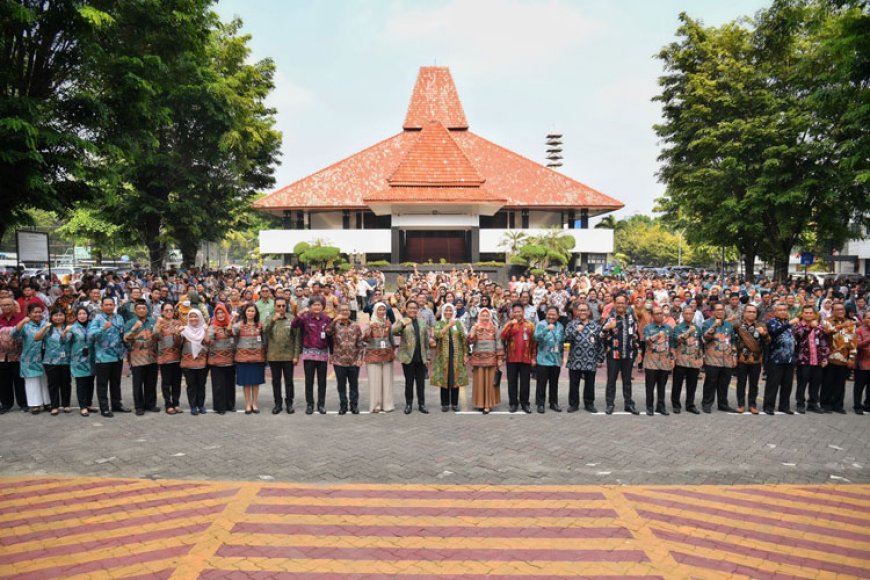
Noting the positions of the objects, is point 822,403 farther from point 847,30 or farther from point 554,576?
point 847,30

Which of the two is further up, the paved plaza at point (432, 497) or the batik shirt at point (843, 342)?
the batik shirt at point (843, 342)

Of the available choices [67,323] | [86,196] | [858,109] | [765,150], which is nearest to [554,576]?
[67,323]

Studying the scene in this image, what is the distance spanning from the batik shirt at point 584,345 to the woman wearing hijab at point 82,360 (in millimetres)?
6907

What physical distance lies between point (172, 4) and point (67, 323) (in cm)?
1173

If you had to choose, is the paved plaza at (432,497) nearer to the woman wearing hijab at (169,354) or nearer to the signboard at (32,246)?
the woman wearing hijab at (169,354)

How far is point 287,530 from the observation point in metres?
4.75

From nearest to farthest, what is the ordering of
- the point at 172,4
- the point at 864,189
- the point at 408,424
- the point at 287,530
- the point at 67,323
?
the point at 287,530 → the point at 408,424 → the point at 67,323 → the point at 172,4 → the point at 864,189

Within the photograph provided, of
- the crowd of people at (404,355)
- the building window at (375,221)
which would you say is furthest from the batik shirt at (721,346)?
the building window at (375,221)

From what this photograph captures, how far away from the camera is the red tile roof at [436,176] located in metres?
31.9

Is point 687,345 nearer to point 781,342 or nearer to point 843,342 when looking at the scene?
point 781,342

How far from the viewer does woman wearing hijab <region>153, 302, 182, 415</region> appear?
817 cm

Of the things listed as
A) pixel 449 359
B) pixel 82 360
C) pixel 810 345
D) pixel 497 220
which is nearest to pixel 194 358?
pixel 82 360

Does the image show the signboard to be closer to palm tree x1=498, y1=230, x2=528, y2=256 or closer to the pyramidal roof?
palm tree x1=498, y1=230, x2=528, y2=256

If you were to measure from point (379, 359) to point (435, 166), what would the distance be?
25408 mm
